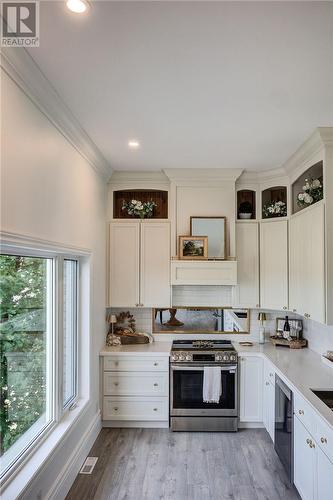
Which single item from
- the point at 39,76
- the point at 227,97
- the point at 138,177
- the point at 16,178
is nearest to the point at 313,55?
the point at 227,97

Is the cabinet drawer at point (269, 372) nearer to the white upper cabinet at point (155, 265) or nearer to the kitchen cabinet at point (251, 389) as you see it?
the kitchen cabinet at point (251, 389)

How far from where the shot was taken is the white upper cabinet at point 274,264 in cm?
399

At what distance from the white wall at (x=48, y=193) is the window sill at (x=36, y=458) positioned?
76mm

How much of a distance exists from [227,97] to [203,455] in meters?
3.19

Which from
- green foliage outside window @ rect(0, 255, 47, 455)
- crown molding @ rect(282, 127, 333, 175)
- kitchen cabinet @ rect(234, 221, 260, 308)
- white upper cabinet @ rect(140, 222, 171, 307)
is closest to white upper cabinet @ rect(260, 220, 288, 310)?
kitchen cabinet @ rect(234, 221, 260, 308)

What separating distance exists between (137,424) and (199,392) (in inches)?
31.9

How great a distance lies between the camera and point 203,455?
3275mm

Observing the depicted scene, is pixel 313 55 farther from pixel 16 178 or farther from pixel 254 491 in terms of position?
pixel 254 491

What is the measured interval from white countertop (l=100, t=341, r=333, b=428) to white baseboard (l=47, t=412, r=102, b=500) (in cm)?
78

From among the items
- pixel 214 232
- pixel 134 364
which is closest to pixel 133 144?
pixel 214 232

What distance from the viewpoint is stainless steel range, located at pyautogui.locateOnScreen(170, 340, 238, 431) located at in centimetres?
374

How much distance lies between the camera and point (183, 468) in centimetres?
306

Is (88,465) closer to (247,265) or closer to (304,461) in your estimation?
(304,461)

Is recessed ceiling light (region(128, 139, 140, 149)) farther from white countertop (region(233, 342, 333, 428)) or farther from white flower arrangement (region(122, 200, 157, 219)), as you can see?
white countertop (region(233, 342, 333, 428))
